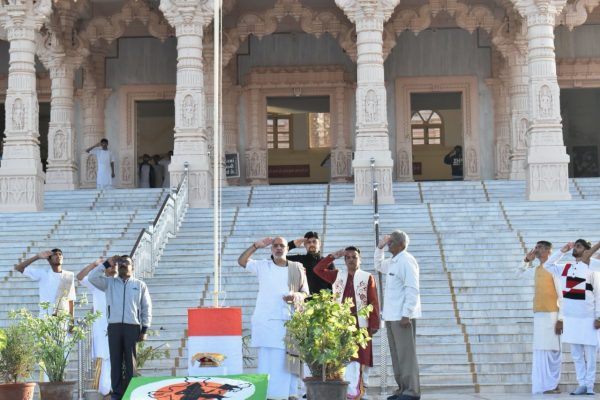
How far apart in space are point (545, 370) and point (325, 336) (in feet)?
11.6

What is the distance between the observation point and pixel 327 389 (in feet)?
36.7

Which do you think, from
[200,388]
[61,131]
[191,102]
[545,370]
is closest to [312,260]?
[200,388]

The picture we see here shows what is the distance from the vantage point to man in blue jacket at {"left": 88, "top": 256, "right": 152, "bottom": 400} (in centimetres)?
1241

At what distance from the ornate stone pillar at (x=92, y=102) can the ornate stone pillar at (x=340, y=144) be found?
5288mm

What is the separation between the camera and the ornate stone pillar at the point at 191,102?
2320 cm

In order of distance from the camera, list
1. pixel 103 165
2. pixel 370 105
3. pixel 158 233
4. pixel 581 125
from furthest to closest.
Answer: pixel 581 125
pixel 103 165
pixel 370 105
pixel 158 233

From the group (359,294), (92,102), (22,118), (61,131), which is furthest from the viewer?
(92,102)

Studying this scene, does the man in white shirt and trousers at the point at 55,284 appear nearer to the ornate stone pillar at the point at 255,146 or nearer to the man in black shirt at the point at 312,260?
the man in black shirt at the point at 312,260

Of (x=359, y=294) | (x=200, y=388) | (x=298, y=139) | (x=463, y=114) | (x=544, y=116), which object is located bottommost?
(x=200, y=388)

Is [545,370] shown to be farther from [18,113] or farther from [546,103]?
[18,113]

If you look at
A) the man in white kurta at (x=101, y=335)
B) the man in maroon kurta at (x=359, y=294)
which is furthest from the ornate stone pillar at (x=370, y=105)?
the man in maroon kurta at (x=359, y=294)

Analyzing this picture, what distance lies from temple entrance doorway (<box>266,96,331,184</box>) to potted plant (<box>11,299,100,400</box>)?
17.8m

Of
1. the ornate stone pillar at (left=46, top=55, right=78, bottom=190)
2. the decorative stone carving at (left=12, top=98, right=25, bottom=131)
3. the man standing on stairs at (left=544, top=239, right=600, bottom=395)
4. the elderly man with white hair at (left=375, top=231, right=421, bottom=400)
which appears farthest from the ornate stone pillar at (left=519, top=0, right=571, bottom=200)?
the elderly man with white hair at (left=375, top=231, right=421, bottom=400)

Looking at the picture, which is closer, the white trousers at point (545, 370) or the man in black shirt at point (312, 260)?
the man in black shirt at point (312, 260)
